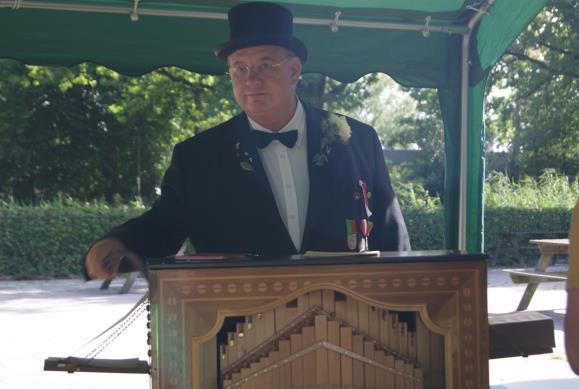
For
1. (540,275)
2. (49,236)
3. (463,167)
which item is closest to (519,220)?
(540,275)

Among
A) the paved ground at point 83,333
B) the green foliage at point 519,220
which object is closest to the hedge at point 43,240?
the paved ground at point 83,333

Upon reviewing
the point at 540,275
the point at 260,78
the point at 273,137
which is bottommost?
the point at 540,275

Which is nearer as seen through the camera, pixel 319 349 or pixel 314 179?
pixel 319 349

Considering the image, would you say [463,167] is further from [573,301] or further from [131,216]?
[131,216]

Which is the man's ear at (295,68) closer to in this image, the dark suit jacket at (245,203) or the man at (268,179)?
the man at (268,179)

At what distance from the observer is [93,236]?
14.9 m

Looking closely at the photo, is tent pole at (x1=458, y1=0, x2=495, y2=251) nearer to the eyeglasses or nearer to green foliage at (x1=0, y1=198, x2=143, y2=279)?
the eyeglasses

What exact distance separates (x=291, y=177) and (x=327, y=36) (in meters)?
1.33

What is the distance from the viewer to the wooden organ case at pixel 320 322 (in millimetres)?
1844

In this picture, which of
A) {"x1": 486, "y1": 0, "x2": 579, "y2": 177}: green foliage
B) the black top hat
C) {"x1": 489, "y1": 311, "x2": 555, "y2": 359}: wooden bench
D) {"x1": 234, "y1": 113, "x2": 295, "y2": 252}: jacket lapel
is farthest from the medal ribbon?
{"x1": 486, "y1": 0, "x2": 579, "y2": 177}: green foliage

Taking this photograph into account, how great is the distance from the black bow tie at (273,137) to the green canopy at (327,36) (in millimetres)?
1103

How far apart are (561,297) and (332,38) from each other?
8011 mm

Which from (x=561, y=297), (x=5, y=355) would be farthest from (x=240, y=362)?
(x=561, y=297)

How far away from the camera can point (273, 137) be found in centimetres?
306
